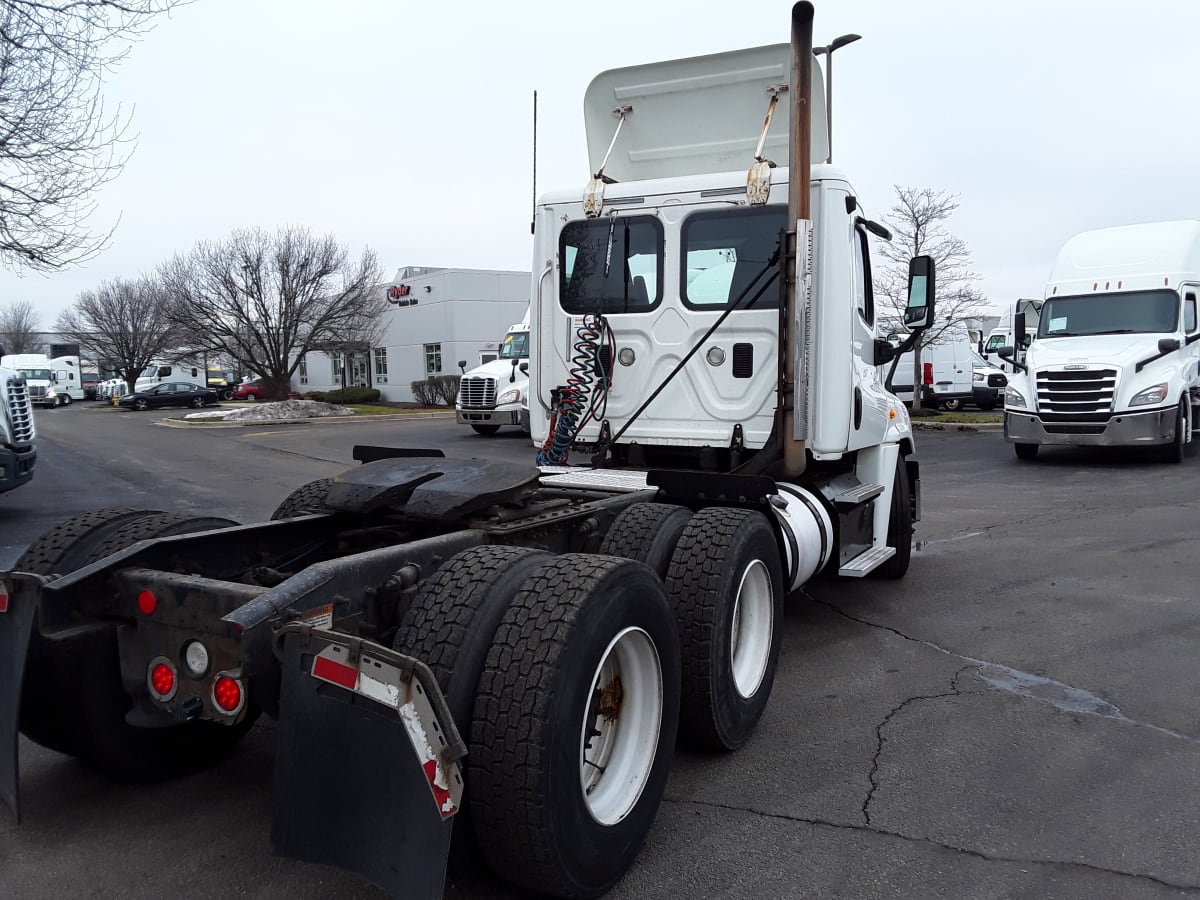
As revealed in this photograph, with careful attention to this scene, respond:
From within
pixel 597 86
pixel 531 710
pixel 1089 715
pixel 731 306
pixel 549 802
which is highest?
pixel 597 86

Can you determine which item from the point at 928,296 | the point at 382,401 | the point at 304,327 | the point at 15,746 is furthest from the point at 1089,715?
the point at 382,401

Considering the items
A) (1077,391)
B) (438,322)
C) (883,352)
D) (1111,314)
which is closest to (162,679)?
(883,352)

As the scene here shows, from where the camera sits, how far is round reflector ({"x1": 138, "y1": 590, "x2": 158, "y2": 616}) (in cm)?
302

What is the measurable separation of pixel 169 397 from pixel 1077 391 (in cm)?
4349

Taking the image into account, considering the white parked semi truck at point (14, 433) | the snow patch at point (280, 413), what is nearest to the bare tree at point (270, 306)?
the snow patch at point (280, 413)

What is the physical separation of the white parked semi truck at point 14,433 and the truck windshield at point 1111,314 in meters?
14.9

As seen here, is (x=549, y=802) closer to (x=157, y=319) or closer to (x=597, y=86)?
(x=597, y=86)

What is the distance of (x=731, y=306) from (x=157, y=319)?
2268 inches

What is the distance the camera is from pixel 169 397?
46938 millimetres

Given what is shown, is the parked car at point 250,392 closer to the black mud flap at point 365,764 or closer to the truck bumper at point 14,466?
Result: the truck bumper at point 14,466

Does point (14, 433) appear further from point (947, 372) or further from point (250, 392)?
point (250, 392)

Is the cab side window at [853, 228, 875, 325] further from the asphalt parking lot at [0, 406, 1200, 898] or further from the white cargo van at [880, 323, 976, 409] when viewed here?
the white cargo van at [880, 323, 976, 409]

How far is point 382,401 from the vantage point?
48469 mm

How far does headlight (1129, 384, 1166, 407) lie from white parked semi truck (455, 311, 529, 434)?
473 inches
